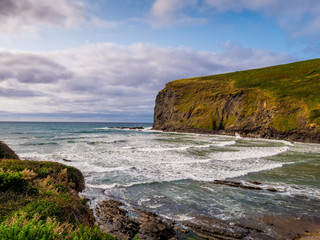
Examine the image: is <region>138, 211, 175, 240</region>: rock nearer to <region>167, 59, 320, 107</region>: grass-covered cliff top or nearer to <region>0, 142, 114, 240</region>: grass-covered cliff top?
<region>0, 142, 114, 240</region>: grass-covered cliff top

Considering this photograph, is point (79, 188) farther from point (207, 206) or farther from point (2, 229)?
point (2, 229)

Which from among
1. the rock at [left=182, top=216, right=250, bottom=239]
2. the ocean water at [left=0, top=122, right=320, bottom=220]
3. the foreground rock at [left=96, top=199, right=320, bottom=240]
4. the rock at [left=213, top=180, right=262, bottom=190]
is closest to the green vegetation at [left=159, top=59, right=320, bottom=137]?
the ocean water at [left=0, top=122, right=320, bottom=220]

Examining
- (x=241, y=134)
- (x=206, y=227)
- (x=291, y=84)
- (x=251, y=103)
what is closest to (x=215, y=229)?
(x=206, y=227)

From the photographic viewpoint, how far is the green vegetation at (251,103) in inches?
2232

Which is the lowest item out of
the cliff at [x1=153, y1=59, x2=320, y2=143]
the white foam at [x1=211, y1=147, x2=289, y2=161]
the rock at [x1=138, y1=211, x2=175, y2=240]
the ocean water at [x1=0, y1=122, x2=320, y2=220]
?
the white foam at [x1=211, y1=147, x2=289, y2=161]

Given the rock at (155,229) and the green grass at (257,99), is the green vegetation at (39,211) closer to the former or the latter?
the rock at (155,229)

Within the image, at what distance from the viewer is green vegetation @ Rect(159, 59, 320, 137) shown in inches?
2232

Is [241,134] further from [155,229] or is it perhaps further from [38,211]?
[38,211]

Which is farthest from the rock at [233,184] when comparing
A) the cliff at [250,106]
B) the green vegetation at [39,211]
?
the cliff at [250,106]

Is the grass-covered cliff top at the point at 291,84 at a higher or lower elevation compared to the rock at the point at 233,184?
higher

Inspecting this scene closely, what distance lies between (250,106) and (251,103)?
1372mm

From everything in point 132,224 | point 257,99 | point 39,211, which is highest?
point 257,99

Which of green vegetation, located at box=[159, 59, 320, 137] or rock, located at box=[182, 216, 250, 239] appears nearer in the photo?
rock, located at box=[182, 216, 250, 239]

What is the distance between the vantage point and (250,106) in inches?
2761
